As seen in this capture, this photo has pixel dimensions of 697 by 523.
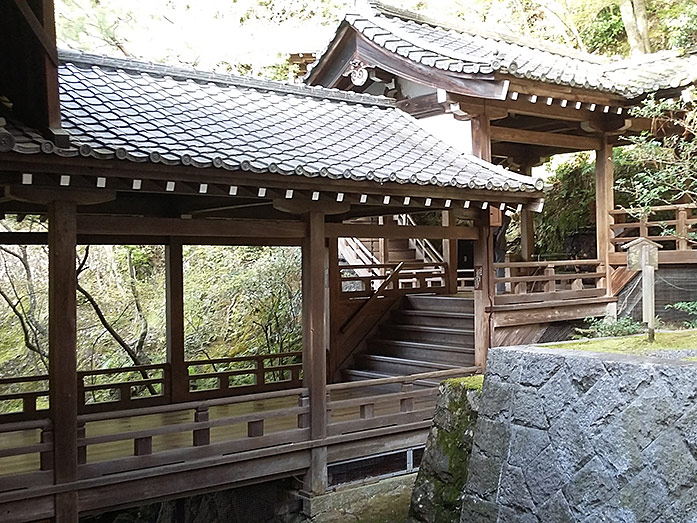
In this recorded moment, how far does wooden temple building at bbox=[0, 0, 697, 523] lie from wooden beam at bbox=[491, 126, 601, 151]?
0.03 m

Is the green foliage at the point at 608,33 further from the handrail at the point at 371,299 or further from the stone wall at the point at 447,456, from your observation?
the stone wall at the point at 447,456

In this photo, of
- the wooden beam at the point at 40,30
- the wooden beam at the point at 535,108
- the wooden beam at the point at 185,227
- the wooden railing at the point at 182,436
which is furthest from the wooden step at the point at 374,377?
the wooden beam at the point at 40,30

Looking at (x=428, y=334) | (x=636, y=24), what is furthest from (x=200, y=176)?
(x=636, y=24)

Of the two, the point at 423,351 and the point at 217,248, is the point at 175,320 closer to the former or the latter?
the point at 423,351

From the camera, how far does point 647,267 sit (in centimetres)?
443

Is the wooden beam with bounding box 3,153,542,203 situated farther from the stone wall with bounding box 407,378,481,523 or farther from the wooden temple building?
the stone wall with bounding box 407,378,481,523

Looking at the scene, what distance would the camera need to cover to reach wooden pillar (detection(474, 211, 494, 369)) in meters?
9.25

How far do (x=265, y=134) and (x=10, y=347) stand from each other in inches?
354

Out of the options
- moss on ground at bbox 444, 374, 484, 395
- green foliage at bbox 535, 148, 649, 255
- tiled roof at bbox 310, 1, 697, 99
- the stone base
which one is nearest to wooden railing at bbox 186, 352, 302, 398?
the stone base

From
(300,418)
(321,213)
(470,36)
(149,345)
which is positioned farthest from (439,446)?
(149,345)

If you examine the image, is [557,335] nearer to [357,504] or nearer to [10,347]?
[357,504]

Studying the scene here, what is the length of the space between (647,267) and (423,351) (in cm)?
623

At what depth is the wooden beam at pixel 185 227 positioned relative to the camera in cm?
620

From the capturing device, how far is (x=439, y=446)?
16.4 ft
